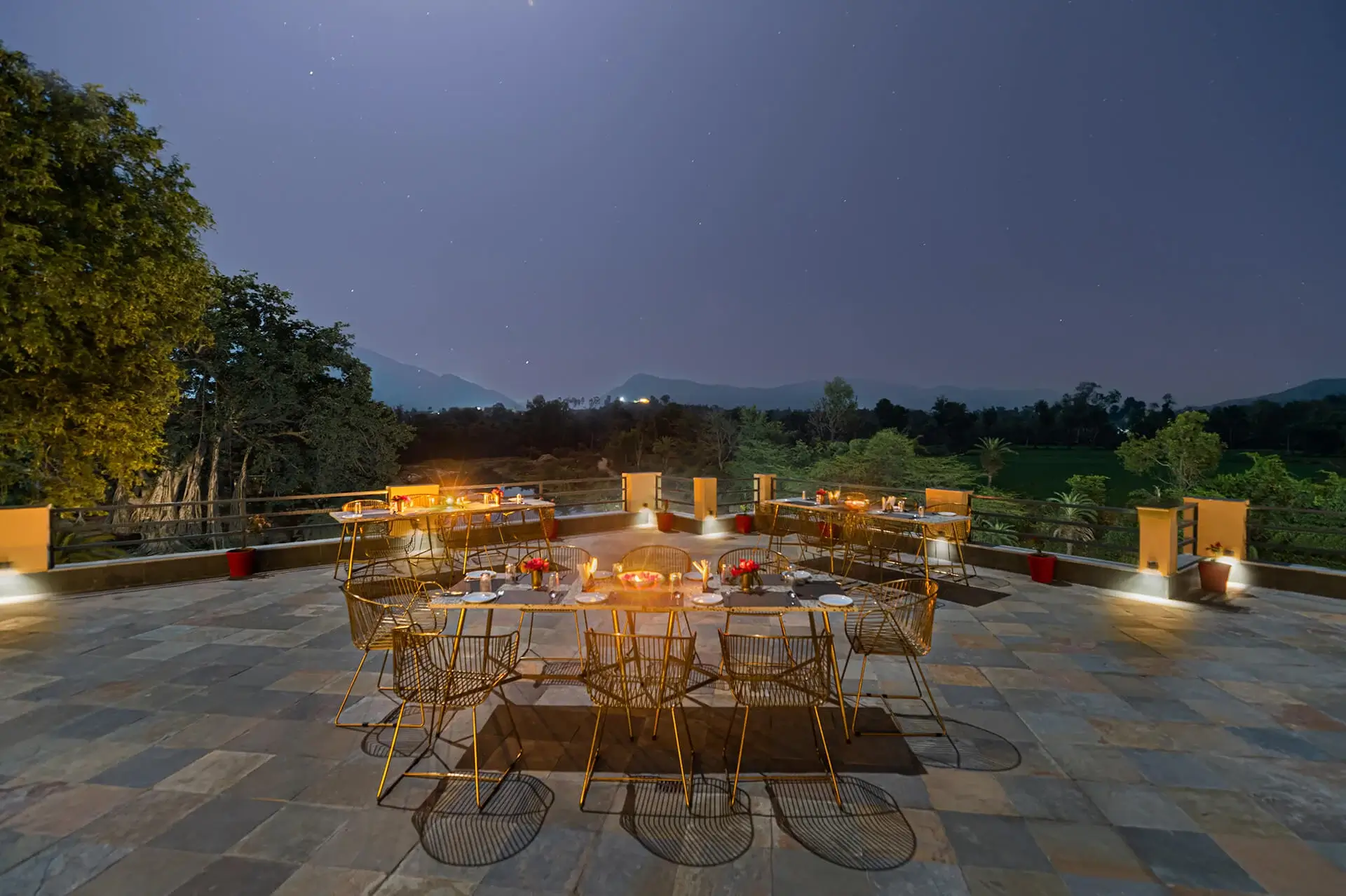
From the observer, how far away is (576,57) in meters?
43.3

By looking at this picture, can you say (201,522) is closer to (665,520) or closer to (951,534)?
(665,520)

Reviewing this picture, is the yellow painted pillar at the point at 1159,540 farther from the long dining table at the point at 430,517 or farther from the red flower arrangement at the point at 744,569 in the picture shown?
the long dining table at the point at 430,517

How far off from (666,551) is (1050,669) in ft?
10.3

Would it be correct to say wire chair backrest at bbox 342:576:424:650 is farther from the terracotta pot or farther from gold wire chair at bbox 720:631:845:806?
the terracotta pot

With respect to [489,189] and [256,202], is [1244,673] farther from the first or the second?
[489,189]

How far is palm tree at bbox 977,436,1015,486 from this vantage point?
99.4 feet

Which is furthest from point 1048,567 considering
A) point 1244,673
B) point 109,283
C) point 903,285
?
point 903,285

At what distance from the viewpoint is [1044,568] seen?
673 cm

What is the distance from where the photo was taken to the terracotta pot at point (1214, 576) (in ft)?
19.7

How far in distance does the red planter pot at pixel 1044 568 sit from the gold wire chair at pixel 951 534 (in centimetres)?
72

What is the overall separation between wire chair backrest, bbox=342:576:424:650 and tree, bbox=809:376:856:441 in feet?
99.8

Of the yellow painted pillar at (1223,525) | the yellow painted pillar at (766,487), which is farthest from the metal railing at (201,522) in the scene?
the yellow painted pillar at (1223,525)

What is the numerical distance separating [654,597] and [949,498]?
581cm

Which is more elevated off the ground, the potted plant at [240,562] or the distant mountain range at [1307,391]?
the distant mountain range at [1307,391]
